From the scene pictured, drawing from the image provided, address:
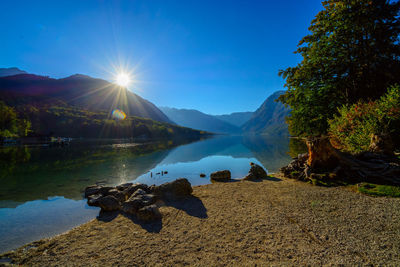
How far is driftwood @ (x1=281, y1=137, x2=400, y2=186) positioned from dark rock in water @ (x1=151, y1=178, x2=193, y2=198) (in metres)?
9.36

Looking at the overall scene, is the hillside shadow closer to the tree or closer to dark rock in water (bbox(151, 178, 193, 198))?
dark rock in water (bbox(151, 178, 193, 198))

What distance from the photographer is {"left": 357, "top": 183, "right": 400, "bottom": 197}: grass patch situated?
8.36 m

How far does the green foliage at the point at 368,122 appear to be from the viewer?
43.4ft

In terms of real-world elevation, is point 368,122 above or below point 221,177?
above

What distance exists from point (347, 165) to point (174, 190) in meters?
12.4

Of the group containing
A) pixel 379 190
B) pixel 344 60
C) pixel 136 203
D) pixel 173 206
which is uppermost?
pixel 344 60

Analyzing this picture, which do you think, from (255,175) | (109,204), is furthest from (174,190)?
(255,175)

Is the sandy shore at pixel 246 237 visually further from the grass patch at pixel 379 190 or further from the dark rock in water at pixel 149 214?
the grass patch at pixel 379 190

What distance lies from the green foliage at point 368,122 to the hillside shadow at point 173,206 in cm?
1507

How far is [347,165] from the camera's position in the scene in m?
11.6

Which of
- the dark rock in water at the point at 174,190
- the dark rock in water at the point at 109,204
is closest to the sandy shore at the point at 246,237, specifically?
the dark rock in water at the point at 109,204

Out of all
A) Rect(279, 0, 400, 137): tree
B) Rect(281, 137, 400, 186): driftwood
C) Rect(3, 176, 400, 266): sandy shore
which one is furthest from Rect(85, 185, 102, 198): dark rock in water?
Rect(279, 0, 400, 137): tree

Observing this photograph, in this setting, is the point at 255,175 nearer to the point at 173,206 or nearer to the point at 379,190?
the point at 379,190

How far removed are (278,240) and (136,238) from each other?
5275 mm
